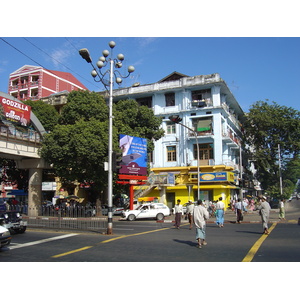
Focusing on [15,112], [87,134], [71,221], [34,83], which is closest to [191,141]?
[87,134]

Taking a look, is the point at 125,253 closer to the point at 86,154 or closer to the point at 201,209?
the point at 201,209

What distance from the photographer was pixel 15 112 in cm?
2650

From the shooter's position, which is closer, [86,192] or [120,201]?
[120,201]

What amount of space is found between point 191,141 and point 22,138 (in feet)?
64.1

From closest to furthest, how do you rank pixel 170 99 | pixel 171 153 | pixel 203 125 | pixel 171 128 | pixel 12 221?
pixel 12 221, pixel 203 125, pixel 171 153, pixel 171 128, pixel 170 99

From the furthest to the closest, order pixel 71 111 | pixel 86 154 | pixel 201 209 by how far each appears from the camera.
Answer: pixel 71 111 → pixel 86 154 → pixel 201 209

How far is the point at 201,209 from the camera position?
1085cm

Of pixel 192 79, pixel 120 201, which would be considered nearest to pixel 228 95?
pixel 192 79

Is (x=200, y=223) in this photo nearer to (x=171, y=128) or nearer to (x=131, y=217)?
(x=131, y=217)

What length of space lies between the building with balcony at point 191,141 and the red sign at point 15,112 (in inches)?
596

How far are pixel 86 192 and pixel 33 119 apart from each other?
18.2 m

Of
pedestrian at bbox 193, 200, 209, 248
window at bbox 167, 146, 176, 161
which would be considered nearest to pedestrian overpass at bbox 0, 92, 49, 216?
window at bbox 167, 146, 176, 161

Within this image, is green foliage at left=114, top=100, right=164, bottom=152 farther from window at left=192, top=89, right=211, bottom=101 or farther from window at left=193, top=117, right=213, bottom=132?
window at left=192, top=89, right=211, bottom=101

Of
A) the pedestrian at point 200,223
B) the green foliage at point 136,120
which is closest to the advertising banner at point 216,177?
the green foliage at point 136,120
